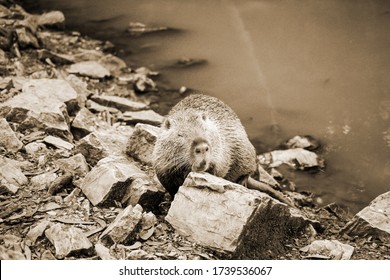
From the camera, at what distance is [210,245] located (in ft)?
8.54

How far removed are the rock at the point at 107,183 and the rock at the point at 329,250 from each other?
132 cm

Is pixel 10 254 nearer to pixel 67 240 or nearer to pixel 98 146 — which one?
pixel 67 240

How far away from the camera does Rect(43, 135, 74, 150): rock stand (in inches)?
145

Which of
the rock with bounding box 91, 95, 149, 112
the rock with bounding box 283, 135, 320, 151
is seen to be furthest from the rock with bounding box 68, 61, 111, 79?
the rock with bounding box 283, 135, 320, 151

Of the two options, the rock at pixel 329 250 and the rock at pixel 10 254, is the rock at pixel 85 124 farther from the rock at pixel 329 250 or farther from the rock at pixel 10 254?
the rock at pixel 329 250

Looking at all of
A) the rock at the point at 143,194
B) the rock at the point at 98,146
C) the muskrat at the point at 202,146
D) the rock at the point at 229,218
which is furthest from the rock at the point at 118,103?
the rock at the point at 229,218

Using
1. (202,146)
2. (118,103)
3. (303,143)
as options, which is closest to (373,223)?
(202,146)

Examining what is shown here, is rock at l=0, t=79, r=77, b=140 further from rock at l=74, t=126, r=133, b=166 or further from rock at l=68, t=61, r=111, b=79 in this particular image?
rock at l=68, t=61, r=111, b=79

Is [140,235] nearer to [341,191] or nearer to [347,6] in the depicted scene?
[341,191]

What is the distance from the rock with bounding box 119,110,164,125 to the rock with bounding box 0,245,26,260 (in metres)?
2.40

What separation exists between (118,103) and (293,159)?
214 cm

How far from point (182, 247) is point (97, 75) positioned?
3.60 metres

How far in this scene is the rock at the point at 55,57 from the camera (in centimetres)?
551
